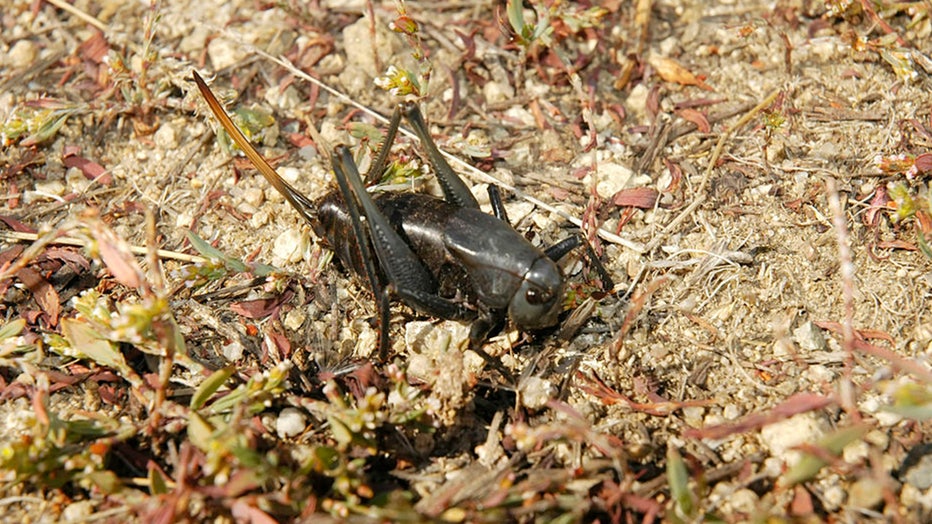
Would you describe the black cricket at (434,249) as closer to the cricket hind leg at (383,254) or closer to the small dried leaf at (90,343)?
the cricket hind leg at (383,254)

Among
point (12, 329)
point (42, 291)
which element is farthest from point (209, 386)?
point (42, 291)

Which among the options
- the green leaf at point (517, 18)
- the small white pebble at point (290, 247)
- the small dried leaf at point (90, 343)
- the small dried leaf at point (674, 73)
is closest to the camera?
the small dried leaf at point (90, 343)

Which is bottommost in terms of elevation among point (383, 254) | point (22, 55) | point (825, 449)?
point (825, 449)

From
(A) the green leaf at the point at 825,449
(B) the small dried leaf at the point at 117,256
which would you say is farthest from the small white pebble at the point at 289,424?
Answer: (A) the green leaf at the point at 825,449

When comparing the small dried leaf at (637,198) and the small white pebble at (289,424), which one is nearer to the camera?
the small white pebble at (289,424)

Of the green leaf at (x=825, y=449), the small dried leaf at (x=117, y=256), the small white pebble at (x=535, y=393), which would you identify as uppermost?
the small dried leaf at (x=117, y=256)

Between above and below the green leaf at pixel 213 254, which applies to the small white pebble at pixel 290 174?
above

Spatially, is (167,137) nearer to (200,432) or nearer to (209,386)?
(209,386)
